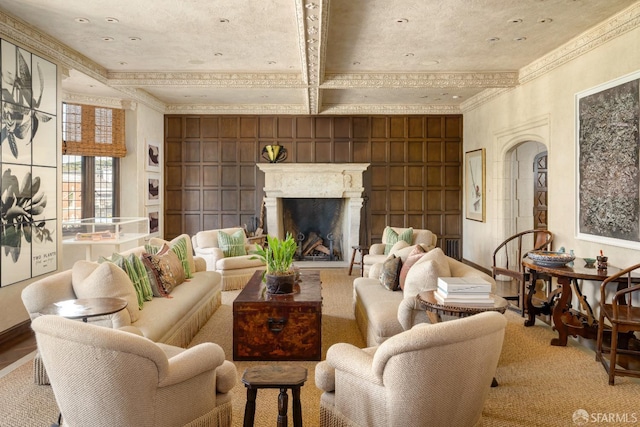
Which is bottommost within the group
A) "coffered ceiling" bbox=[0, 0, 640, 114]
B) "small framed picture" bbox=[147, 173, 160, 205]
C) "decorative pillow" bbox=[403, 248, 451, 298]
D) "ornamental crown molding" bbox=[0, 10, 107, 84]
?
"decorative pillow" bbox=[403, 248, 451, 298]

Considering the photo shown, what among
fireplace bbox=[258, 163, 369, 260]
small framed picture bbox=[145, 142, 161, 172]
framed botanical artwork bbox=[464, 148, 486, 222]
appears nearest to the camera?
framed botanical artwork bbox=[464, 148, 486, 222]

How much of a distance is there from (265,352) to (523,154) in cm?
568

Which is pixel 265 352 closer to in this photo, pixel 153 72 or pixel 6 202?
pixel 6 202

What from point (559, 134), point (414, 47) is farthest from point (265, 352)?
point (559, 134)

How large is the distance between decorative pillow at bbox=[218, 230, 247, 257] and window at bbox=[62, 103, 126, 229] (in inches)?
103

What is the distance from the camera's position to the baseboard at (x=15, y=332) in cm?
432

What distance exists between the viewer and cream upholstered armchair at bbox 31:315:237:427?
1.92 metres

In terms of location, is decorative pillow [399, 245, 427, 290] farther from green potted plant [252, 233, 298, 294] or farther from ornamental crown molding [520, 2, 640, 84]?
ornamental crown molding [520, 2, 640, 84]

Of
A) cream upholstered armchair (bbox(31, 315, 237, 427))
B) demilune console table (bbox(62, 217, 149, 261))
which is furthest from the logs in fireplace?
cream upholstered armchair (bbox(31, 315, 237, 427))

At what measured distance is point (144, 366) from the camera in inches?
77.9

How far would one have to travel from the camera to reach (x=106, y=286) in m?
3.32

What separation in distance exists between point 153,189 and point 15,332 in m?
4.57

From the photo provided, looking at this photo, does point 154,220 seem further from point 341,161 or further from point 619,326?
point 619,326

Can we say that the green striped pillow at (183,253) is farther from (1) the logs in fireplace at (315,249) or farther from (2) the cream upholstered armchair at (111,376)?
(1) the logs in fireplace at (315,249)
